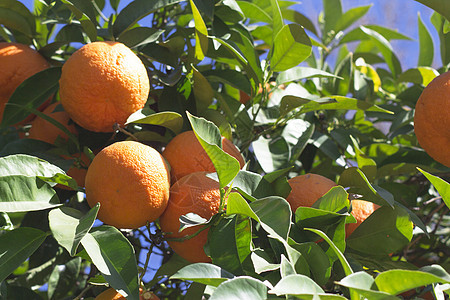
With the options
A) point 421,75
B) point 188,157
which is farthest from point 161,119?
point 421,75

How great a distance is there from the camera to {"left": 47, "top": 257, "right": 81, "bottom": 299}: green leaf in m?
1.48

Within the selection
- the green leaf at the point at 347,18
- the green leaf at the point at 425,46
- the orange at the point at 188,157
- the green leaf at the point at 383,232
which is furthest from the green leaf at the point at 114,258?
the green leaf at the point at 347,18

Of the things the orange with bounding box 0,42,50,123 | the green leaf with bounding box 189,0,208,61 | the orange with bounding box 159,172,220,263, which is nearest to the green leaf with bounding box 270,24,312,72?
→ the green leaf with bounding box 189,0,208,61

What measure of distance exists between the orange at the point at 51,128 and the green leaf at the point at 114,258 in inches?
15.2

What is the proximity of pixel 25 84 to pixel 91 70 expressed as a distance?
0.28 m

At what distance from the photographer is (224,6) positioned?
1.38 meters

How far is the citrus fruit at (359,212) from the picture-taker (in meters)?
1.10

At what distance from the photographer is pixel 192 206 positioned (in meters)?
0.99

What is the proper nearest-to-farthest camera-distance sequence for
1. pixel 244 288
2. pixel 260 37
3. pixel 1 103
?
pixel 244 288
pixel 1 103
pixel 260 37

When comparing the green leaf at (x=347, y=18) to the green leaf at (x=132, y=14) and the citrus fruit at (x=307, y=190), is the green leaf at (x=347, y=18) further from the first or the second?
the citrus fruit at (x=307, y=190)

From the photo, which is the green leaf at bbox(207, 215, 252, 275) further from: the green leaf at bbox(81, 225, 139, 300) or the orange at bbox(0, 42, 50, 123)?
the orange at bbox(0, 42, 50, 123)

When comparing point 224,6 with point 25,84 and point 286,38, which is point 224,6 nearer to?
point 286,38

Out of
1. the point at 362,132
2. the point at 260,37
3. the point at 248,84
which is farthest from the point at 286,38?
the point at 362,132

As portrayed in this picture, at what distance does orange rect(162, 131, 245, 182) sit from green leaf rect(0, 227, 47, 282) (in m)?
0.29
